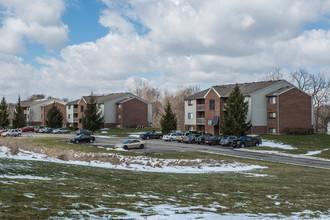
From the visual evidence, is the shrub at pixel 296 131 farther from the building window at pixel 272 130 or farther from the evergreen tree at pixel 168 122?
the evergreen tree at pixel 168 122

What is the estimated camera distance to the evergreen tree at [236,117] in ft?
155

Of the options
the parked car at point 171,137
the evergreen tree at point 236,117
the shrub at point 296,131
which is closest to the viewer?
the evergreen tree at point 236,117

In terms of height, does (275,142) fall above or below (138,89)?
below

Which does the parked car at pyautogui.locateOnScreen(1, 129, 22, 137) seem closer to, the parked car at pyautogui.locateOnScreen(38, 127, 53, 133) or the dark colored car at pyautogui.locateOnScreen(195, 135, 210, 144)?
the parked car at pyautogui.locateOnScreen(38, 127, 53, 133)

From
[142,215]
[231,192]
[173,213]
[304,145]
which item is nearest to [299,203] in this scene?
[231,192]

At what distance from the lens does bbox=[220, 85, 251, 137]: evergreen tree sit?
155ft

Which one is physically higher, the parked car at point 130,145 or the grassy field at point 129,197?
the grassy field at point 129,197

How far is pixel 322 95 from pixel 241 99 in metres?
36.8

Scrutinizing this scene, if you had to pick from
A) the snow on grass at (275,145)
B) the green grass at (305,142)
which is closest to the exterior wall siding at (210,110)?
the green grass at (305,142)

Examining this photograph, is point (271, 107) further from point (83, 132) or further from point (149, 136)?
point (83, 132)

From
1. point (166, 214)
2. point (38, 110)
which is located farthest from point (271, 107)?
point (38, 110)

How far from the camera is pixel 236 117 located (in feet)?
156

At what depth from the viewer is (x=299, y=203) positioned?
33.9ft

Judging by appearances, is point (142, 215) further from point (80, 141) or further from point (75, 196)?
point (80, 141)
